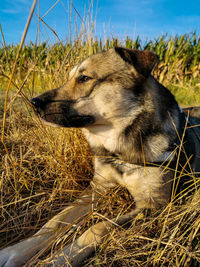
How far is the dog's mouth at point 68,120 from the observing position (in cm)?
188

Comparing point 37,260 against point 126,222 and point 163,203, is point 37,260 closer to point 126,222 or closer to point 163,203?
point 126,222

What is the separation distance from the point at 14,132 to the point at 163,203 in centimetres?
232

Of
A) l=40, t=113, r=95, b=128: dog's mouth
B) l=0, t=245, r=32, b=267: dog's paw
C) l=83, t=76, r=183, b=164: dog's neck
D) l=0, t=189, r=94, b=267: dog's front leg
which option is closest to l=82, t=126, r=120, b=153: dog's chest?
l=83, t=76, r=183, b=164: dog's neck

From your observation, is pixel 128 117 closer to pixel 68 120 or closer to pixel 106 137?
pixel 106 137

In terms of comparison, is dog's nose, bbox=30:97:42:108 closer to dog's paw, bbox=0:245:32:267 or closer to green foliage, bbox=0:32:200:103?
green foliage, bbox=0:32:200:103

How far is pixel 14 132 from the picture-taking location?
324 cm

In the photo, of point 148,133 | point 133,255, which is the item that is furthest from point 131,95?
point 133,255

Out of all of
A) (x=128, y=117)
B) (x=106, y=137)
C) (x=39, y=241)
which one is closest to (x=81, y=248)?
(x=39, y=241)

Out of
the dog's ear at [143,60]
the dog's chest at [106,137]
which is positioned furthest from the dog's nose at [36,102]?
the dog's ear at [143,60]

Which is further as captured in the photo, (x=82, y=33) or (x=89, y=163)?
(x=82, y=33)

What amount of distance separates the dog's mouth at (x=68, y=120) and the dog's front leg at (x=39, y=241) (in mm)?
681

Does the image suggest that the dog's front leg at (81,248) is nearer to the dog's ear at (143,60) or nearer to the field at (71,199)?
the field at (71,199)

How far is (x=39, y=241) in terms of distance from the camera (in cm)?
165

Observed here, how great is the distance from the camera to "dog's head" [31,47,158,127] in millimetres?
1894
